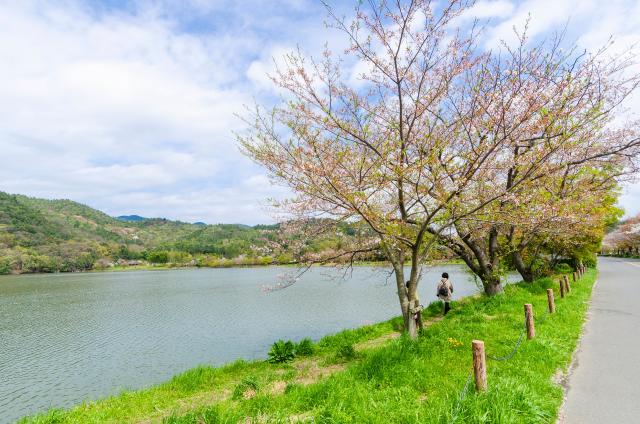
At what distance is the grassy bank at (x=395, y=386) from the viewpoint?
185 inches

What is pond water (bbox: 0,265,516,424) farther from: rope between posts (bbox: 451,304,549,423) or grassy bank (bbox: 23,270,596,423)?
rope between posts (bbox: 451,304,549,423)

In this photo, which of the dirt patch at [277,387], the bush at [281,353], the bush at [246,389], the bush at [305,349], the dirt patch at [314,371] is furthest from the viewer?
the bush at [305,349]

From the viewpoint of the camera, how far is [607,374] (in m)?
6.05

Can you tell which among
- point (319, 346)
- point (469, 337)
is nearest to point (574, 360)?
point (469, 337)

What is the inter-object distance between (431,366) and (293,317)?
1682cm

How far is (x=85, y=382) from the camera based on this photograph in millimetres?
13289

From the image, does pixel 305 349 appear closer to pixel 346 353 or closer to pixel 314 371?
pixel 346 353

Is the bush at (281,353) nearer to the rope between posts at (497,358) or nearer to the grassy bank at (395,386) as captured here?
the grassy bank at (395,386)

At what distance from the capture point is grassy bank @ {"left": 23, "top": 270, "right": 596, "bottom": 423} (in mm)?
4703

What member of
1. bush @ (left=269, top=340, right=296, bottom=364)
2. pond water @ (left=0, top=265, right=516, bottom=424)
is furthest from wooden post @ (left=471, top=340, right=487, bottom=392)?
bush @ (left=269, top=340, right=296, bottom=364)

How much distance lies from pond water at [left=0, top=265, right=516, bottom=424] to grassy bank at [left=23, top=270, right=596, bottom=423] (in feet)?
9.17

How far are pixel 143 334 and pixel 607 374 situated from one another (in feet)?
69.5

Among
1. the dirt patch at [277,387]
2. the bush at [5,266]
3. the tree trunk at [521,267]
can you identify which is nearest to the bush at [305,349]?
the dirt patch at [277,387]

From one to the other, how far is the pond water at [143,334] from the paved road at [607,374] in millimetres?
5481
